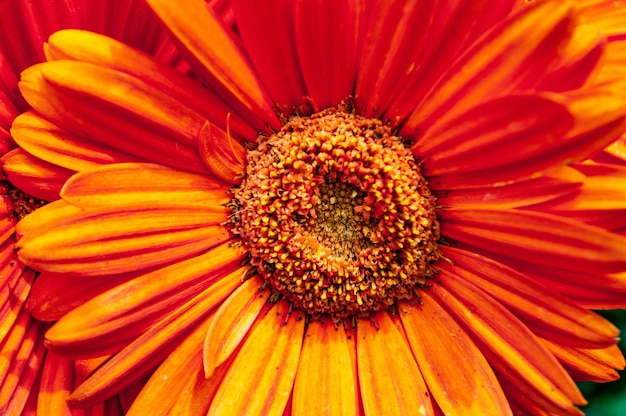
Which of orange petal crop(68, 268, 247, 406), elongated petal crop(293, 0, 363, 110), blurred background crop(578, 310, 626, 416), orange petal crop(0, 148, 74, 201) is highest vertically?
elongated petal crop(293, 0, 363, 110)

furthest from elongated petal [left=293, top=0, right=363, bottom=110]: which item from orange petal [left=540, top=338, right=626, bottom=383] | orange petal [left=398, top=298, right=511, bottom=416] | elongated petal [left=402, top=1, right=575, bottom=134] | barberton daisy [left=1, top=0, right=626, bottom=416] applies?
orange petal [left=540, top=338, right=626, bottom=383]

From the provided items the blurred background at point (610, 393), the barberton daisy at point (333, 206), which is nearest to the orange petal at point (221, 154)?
the barberton daisy at point (333, 206)

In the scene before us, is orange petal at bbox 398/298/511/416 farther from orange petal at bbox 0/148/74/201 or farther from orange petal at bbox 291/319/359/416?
orange petal at bbox 0/148/74/201

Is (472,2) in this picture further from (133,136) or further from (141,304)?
(141,304)

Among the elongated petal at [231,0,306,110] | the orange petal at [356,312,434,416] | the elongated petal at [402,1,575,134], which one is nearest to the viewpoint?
the elongated petal at [402,1,575,134]

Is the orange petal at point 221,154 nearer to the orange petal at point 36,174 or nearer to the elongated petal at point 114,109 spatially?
the elongated petal at point 114,109

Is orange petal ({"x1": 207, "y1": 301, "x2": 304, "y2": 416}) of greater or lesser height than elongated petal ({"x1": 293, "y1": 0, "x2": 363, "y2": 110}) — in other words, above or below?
below

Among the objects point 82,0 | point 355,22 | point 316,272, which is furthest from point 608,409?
point 82,0

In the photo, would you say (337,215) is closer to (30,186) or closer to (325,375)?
(325,375)
